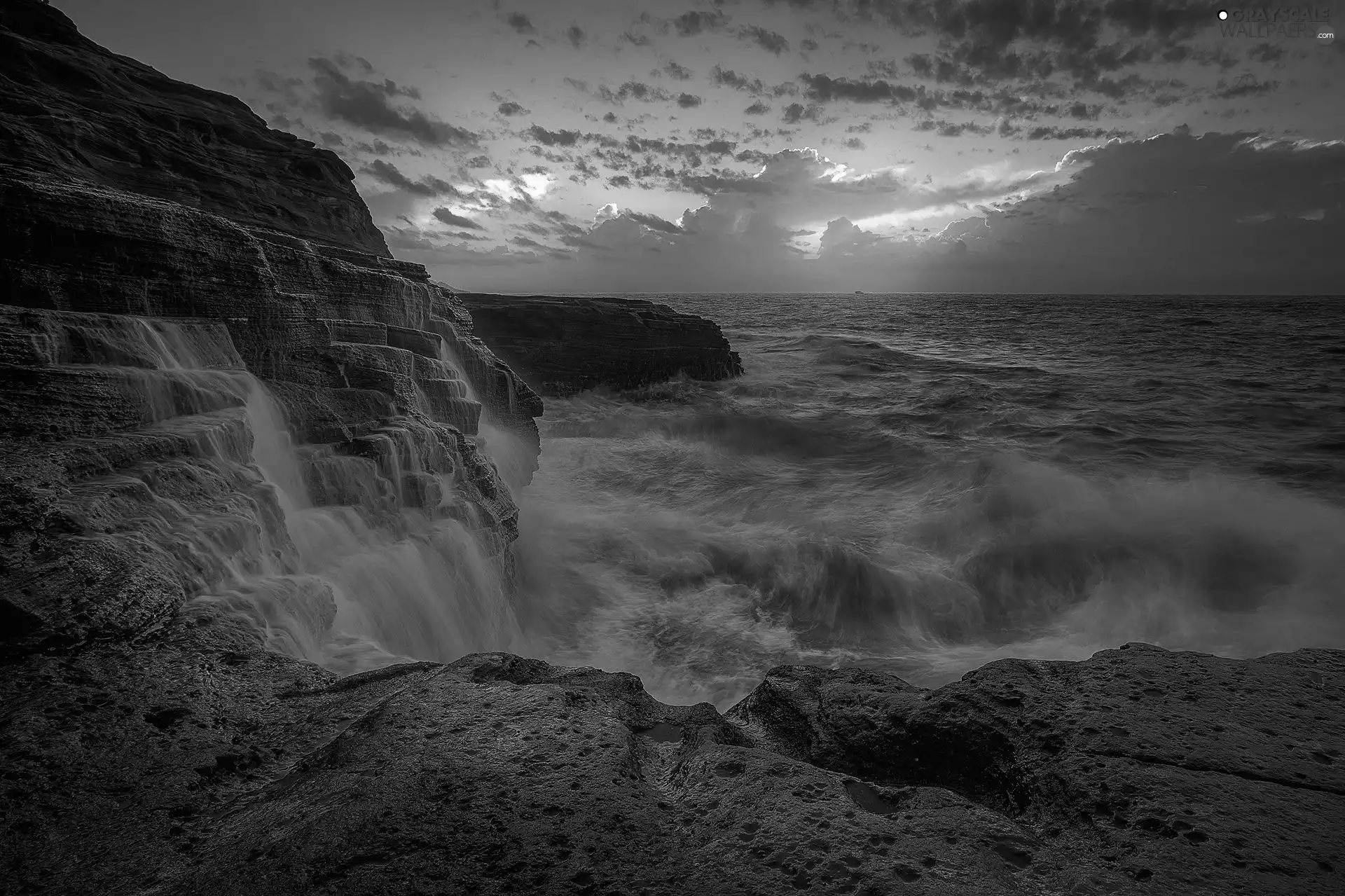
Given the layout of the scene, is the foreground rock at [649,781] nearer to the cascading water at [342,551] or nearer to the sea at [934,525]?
the cascading water at [342,551]

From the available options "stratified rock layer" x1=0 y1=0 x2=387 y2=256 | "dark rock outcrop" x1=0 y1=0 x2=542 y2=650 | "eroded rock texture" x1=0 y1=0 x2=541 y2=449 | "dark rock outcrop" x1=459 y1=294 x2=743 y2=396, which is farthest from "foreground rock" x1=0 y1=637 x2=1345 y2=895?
"dark rock outcrop" x1=459 y1=294 x2=743 y2=396

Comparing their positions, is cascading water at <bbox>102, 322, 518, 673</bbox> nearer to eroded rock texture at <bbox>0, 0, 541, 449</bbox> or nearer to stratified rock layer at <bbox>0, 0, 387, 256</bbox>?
eroded rock texture at <bbox>0, 0, 541, 449</bbox>

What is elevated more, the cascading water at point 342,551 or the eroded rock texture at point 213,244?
the eroded rock texture at point 213,244

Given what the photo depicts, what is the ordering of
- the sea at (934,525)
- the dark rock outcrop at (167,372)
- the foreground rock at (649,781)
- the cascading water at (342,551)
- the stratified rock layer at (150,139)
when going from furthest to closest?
1. the stratified rock layer at (150,139)
2. the sea at (934,525)
3. the cascading water at (342,551)
4. the dark rock outcrop at (167,372)
5. the foreground rock at (649,781)

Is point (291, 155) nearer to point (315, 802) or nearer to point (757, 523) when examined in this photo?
point (757, 523)

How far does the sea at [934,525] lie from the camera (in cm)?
869

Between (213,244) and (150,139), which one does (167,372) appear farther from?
(150,139)

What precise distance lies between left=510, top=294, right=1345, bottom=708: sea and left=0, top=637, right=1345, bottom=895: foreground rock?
13.5 ft

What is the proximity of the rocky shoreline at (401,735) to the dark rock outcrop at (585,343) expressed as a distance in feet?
60.9

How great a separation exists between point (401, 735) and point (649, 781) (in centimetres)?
131

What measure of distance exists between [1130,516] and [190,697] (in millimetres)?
14545

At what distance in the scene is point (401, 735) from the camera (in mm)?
3135

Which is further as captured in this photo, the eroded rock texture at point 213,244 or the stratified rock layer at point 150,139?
the stratified rock layer at point 150,139

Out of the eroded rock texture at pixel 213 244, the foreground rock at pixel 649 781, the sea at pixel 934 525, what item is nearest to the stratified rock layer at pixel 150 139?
the eroded rock texture at pixel 213 244
